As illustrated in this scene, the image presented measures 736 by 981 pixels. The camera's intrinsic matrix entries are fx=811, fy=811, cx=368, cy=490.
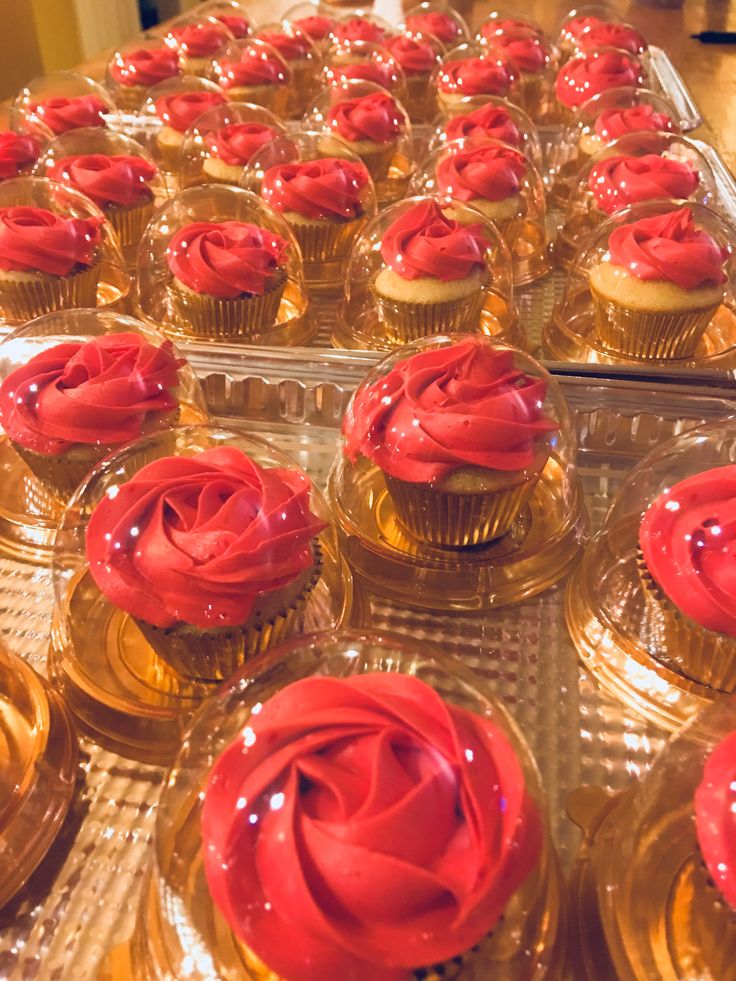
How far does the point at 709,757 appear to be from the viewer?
71cm

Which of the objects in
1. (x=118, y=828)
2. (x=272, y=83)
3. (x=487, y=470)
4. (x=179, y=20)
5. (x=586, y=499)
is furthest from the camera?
(x=179, y=20)

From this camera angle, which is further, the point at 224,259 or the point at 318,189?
the point at 318,189

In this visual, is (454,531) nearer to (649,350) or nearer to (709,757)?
(709,757)

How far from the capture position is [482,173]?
1821mm

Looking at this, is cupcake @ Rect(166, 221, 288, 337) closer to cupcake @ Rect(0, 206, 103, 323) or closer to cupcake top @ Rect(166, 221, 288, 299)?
cupcake top @ Rect(166, 221, 288, 299)

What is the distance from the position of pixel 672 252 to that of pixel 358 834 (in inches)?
48.3

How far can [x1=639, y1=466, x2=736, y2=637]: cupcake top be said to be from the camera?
90cm

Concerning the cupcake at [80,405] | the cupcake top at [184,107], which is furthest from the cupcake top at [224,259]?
the cupcake top at [184,107]

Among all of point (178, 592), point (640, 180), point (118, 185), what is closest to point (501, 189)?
point (640, 180)

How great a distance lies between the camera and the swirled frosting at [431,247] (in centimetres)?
150

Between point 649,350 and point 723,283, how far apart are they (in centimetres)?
17

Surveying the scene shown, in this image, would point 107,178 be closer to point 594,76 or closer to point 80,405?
point 80,405

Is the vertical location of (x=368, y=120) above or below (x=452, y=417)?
above

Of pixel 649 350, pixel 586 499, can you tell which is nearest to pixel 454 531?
pixel 586 499
